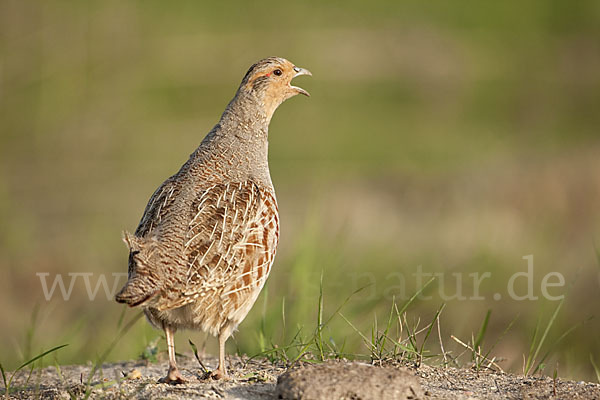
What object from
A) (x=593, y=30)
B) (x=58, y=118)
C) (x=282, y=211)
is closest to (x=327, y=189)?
(x=282, y=211)

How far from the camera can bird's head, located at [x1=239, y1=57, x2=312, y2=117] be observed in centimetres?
512

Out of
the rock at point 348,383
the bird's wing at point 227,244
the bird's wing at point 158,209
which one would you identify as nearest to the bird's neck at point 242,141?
the bird's wing at point 227,244

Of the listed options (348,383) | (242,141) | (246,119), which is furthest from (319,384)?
(246,119)

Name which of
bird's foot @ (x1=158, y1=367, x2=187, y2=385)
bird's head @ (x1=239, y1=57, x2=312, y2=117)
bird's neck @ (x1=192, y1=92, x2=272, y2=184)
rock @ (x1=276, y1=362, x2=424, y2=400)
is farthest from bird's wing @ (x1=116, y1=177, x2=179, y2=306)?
bird's head @ (x1=239, y1=57, x2=312, y2=117)

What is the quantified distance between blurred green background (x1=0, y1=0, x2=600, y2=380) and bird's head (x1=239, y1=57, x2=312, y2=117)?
122 cm

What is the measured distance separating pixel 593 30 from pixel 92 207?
46.2 ft

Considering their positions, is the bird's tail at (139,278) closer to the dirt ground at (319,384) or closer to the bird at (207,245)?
the bird at (207,245)

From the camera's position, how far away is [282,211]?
10.8 meters

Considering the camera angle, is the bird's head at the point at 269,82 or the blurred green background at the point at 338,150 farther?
the blurred green background at the point at 338,150

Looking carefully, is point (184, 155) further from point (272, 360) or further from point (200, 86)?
point (272, 360)

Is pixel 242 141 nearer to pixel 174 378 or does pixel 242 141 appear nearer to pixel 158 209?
pixel 158 209

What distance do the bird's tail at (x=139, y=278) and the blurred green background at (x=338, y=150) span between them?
35.1 inches

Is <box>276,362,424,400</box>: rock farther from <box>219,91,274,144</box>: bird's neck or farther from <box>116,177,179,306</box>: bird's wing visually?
<box>219,91,274,144</box>: bird's neck

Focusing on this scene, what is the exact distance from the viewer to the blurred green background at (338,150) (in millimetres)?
7370
